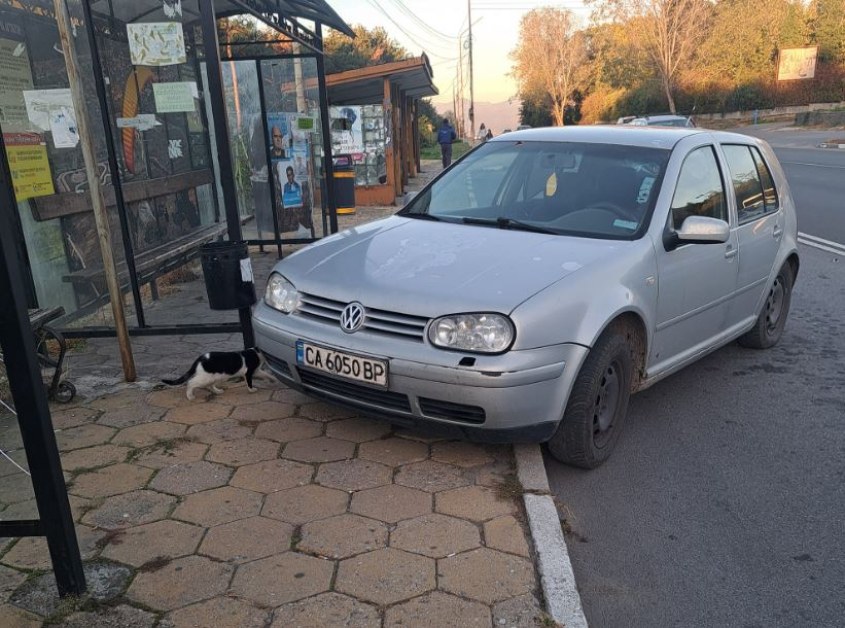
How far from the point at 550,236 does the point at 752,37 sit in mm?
58969

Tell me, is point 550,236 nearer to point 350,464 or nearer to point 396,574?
point 350,464

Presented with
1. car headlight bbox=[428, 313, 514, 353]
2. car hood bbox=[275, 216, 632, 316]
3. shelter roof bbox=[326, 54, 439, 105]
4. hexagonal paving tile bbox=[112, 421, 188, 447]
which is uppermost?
shelter roof bbox=[326, 54, 439, 105]

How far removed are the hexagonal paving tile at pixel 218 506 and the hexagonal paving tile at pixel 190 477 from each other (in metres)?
0.07

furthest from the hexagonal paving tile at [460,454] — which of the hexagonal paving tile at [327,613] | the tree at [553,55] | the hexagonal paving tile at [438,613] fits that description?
the tree at [553,55]

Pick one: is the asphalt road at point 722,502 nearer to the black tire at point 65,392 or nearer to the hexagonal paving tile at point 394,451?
the hexagonal paving tile at point 394,451

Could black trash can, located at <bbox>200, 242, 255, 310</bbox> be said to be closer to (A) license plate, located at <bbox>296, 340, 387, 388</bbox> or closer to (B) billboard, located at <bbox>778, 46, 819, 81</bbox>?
(A) license plate, located at <bbox>296, 340, 387, 388</bbox>

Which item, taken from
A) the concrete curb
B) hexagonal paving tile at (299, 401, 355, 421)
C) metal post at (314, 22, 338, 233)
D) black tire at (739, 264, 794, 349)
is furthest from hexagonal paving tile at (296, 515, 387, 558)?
metal post at (314, 22, 338, 233)

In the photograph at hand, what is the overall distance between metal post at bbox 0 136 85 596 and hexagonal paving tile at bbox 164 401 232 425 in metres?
1.66

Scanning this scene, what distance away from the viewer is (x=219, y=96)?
4.38 meters

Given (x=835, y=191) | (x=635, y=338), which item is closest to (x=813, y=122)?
(x=835, y=191)

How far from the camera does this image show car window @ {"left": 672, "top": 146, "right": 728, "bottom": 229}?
423 cm

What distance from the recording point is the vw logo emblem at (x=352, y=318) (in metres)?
3.46

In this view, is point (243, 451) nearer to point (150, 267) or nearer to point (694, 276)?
point (694, 276)

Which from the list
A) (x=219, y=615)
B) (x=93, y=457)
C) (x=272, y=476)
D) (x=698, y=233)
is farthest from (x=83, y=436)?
(x=698, y=233)
